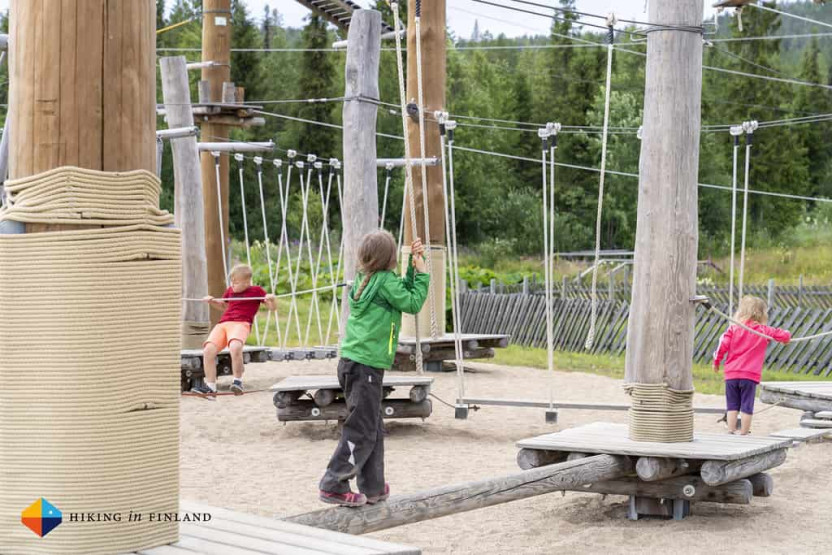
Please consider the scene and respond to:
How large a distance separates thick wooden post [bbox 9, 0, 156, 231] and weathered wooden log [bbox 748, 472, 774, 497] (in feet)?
13.1

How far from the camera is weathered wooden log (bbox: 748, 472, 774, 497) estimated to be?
17.8ft

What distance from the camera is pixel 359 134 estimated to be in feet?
25.2

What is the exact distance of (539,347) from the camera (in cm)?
Result: 1617

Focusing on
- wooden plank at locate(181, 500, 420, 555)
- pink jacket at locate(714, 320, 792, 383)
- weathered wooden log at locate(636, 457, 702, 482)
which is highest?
wooden plank at locate(181, 500, 420, 555)

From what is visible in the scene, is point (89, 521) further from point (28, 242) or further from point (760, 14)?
point (760, 14)

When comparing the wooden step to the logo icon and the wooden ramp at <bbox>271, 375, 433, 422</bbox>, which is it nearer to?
the wooden ramp at <bbox>271, 375, 433, 422</bbox>

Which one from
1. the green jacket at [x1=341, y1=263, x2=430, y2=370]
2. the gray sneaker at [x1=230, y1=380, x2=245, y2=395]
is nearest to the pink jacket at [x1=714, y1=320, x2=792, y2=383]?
the green jacket at [x1=341, y1=263, x2=430, y2=370]

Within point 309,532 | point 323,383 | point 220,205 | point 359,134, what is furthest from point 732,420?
point 220,205

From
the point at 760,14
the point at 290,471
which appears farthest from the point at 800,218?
the point at 290,471

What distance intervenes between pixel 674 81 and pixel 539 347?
1127 centimetres

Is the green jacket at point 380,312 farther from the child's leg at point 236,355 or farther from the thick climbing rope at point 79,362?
the child's leg at point 236,355

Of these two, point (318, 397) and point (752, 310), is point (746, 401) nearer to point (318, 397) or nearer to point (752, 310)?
point (752, 310)

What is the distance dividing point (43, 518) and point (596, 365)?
37.7 feet

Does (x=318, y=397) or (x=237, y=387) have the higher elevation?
(x=318, y=397)
